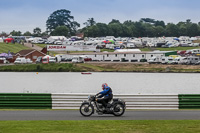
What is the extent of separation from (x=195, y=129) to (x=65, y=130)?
16.1 feet

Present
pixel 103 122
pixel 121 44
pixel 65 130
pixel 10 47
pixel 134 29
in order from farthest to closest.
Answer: pixel 134 29 → pixel 121 44 → pixel 10 47 → pixel 103 122 → pixel 65 130

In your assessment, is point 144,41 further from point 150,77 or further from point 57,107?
point 57,107

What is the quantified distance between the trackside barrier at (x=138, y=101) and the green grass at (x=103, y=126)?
5.43 metres

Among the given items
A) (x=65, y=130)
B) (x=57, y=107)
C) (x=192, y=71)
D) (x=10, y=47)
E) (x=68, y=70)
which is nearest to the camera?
(x=65, y=130)

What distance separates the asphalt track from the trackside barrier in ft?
2.69

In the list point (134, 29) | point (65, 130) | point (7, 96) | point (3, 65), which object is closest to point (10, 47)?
point (3, 65)

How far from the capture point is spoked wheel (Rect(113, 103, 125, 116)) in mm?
21109

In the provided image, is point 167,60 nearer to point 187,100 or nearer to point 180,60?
point 180,60

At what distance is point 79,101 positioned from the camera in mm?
24547

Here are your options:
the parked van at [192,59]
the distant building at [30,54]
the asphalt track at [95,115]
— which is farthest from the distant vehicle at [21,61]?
the asphalt track at [95,115]

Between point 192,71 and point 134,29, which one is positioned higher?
point 134,29

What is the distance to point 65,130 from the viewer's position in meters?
16.8

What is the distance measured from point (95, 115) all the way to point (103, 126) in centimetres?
412

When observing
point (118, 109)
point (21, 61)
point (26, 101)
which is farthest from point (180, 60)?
point (118, 109)
